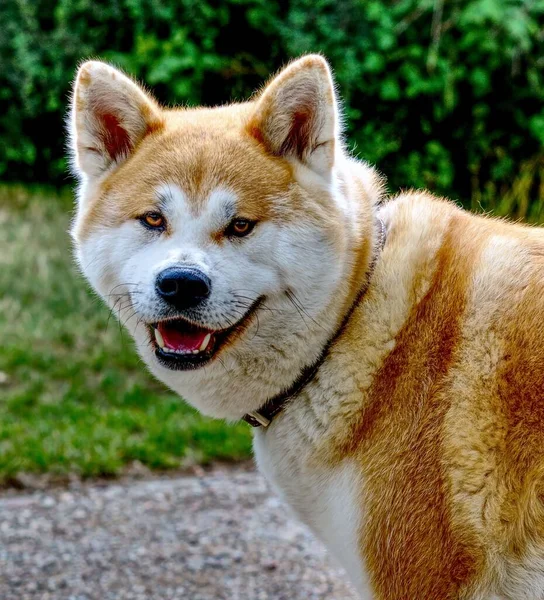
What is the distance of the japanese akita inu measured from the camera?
2.16m

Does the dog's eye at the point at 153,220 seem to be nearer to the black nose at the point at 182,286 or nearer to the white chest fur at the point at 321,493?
the black nose at the point at 182,286

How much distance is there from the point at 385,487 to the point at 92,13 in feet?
19.6

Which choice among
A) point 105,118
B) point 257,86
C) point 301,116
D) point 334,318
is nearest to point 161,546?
point 334,318

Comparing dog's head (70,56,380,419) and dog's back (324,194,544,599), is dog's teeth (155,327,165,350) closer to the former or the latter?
dog's head (70,56,380,419)

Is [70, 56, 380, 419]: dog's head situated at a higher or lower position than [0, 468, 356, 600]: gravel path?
higher

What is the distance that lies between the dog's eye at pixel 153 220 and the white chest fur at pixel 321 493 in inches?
26.8

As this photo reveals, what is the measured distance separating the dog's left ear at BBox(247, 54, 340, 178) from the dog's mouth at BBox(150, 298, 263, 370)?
47 centimetres

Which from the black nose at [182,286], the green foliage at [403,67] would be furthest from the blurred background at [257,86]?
the black nose at [182,286]

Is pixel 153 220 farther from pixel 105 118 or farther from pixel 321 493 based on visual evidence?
pixel 321 493

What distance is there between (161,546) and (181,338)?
1.64 meters

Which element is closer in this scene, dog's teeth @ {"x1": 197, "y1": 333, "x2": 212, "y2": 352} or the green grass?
dog's teeth @ {"x1": 197, "y1": 333, "x2": 212, "y2": 352}

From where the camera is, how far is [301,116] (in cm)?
252

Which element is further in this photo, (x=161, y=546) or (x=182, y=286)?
(x=161, y=546)

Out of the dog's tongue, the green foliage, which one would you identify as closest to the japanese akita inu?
the dog's tongue
